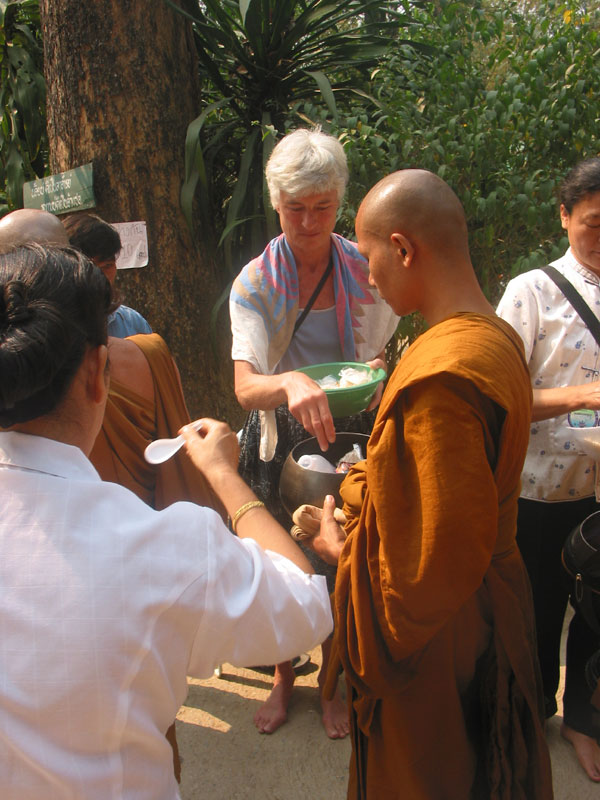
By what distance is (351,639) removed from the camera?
4.91 ft

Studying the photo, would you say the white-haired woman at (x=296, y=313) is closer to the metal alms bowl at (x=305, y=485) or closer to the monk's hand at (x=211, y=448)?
the metal alms bowl at (x=305, y=485)

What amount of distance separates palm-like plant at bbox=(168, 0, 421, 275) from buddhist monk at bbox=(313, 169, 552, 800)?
2.73 m

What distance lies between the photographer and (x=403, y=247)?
152cm

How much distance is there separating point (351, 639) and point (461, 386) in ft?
2.16

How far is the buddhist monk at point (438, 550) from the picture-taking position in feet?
4.23

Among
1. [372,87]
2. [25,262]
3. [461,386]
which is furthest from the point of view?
[372,87]

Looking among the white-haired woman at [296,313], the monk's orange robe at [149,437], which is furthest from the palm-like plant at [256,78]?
the monk's orange robe at [149,437]

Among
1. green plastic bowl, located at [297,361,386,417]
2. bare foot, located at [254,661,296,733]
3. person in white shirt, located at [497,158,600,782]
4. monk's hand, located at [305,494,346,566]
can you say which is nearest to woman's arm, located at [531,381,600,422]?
person in white shirt, located at [497,158,600,782]

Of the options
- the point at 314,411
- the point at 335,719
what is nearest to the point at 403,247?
the point at 314,411

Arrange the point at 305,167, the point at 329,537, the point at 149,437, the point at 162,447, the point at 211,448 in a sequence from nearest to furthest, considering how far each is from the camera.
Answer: the point at 211,448 < the point at 162,447 < the point at 329,537 < the point at 149,437 < the point at 305,167

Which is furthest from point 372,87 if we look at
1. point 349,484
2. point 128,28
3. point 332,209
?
point 349,484

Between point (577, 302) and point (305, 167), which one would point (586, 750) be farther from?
point (305, 167)

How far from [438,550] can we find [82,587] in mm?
710

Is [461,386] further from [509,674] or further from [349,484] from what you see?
[509,674]
